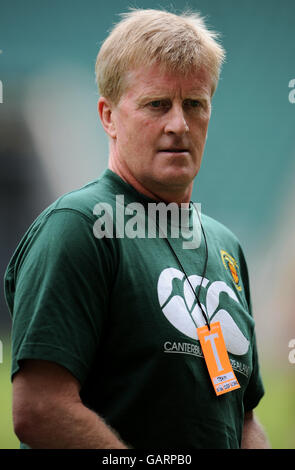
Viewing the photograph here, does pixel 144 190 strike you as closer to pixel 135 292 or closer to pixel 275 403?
pixel 135 292

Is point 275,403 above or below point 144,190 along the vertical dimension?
below

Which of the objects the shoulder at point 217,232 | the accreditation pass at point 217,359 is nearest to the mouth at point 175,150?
the shoulder at point 217,232

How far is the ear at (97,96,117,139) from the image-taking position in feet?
3.56

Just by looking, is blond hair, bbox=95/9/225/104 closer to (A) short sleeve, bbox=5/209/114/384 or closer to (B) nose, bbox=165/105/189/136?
(B) nose, bbox=165/105/189/136

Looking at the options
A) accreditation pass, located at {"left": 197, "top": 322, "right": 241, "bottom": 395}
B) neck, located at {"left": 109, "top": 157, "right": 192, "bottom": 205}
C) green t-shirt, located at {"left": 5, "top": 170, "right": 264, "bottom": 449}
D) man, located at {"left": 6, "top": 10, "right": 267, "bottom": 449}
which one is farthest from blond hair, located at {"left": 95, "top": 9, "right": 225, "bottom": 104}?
accreditation pass, located at {"left": 197, "top": 322, "right": 241, "bottom": 395}

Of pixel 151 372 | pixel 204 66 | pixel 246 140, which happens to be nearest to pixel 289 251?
pixel 246 140

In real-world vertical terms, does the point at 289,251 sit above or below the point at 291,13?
below

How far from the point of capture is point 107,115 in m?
1.10

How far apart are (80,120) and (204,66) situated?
5.51 feet

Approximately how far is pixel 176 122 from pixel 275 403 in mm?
1928

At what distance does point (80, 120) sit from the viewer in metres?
2.63

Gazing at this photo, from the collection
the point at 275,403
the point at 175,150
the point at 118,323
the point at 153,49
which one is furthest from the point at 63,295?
the point at 275,403

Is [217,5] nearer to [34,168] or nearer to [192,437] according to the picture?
[34,168]

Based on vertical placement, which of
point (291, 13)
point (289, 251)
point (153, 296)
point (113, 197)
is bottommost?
point (289, 251)
